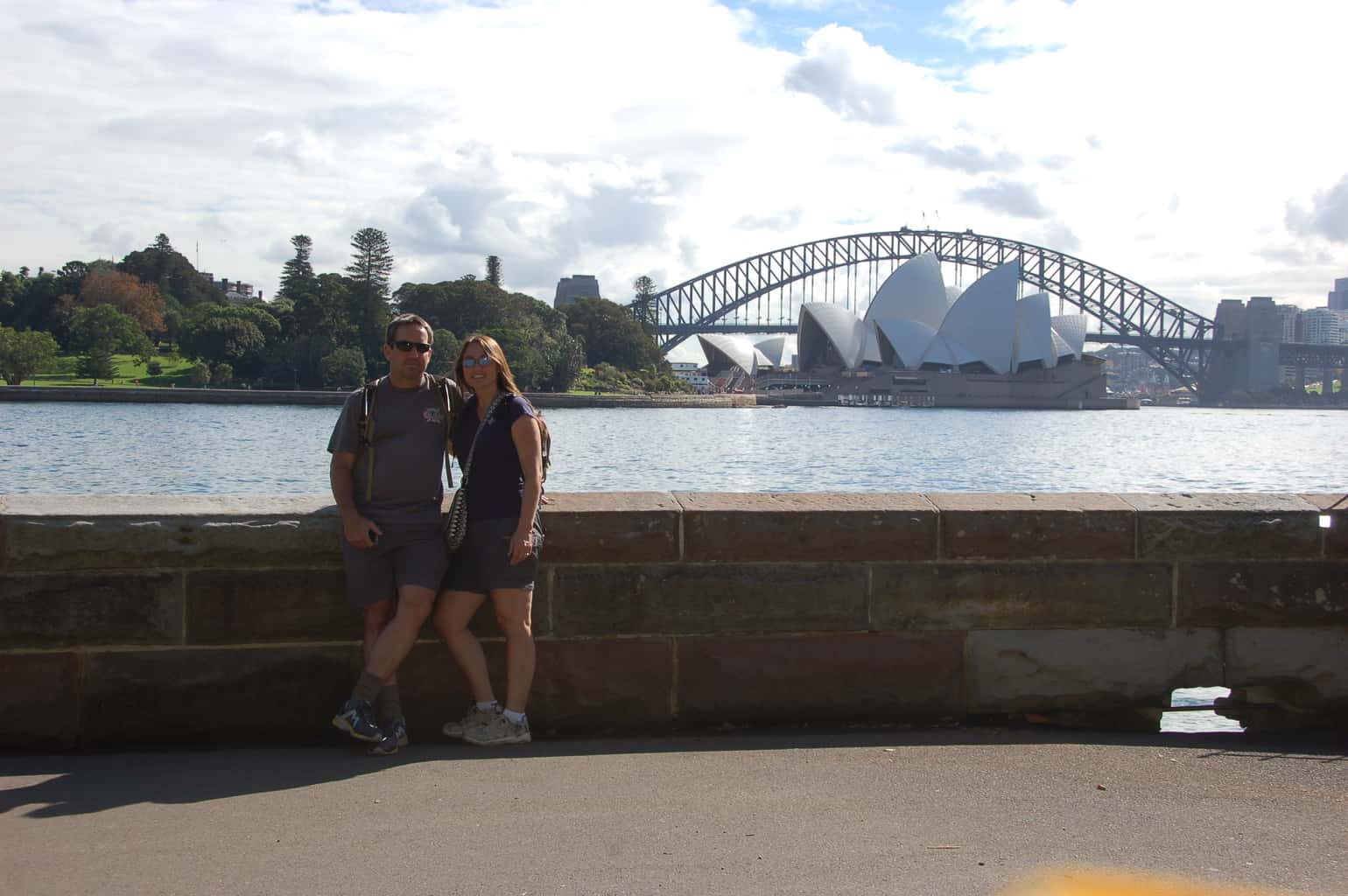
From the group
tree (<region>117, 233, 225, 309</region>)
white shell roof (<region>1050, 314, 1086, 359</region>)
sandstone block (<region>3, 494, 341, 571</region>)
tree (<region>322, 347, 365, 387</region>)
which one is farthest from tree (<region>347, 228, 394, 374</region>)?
sandstone block (<region>3, 494, 341, 571</region>)

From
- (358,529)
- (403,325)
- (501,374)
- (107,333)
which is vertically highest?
(107,333)

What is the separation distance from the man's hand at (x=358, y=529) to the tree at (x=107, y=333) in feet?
315

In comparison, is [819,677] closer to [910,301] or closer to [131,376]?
[131,376]

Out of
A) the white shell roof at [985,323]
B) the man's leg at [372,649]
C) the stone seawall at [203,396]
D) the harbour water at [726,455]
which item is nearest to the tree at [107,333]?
the stone seawall at [203,396]

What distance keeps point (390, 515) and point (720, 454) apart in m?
40.4

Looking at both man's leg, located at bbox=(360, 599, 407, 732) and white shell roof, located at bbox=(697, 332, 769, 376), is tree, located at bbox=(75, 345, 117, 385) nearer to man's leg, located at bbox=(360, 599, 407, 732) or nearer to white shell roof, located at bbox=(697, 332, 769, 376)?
white shell roof, located at bbox=(697, 332, 769, 376)

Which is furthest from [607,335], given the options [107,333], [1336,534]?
[1336,534]

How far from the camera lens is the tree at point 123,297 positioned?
105312 millimetres

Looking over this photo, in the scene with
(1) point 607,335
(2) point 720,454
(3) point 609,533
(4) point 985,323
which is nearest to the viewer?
(3) point 609,533

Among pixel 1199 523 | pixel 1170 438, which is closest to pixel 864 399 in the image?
pixel 1170 438

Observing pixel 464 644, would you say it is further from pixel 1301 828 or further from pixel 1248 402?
pixel 1248 402

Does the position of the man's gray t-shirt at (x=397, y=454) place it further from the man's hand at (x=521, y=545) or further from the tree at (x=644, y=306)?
the tree at (x=644, y=306)

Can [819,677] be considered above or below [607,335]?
below

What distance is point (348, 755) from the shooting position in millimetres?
3936
